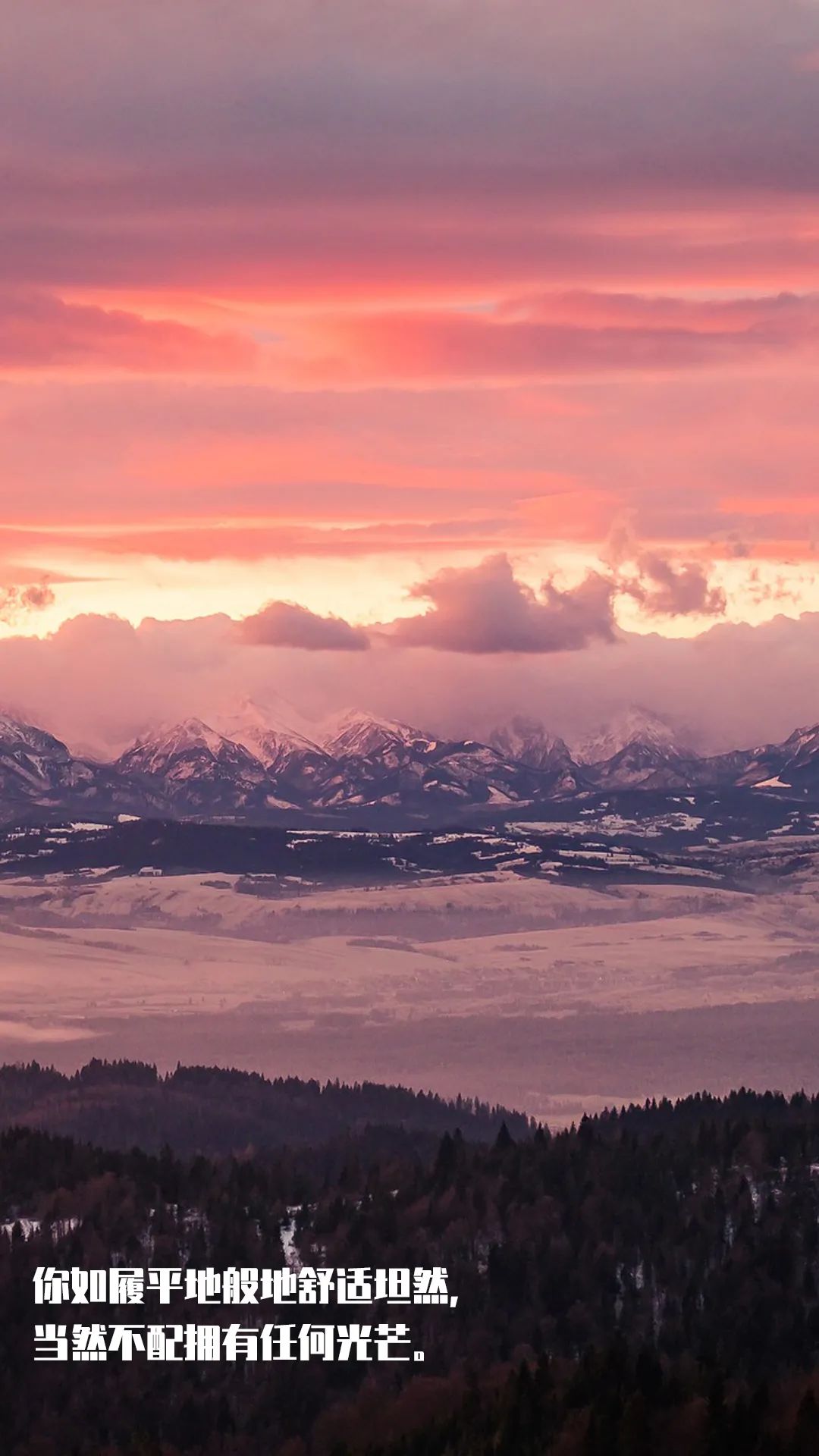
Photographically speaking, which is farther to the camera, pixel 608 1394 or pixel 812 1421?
pixel 608 1394

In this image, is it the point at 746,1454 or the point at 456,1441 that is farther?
the point at 456,1441

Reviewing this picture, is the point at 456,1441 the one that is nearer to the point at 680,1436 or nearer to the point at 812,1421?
the point at 680,1436

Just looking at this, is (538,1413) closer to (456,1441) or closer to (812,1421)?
(456,1441)

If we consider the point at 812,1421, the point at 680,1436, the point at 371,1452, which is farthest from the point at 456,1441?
the point at 812,1421

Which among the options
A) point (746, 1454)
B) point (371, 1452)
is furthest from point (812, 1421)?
point (371, 1452)

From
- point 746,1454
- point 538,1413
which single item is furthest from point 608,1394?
point 746,1454

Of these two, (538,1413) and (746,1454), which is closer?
(746,1454)

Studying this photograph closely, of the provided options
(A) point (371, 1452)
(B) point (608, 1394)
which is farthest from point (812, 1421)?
(A) point (371, 1452)

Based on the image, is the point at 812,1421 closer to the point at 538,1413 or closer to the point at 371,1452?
the point at 538,1413
